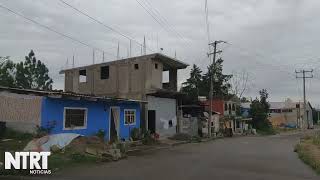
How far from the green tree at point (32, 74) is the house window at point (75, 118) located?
45.4 m

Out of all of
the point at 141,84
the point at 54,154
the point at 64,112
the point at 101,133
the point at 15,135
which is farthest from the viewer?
the point at 141,84

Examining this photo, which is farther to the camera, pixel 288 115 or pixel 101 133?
pixel 288 115

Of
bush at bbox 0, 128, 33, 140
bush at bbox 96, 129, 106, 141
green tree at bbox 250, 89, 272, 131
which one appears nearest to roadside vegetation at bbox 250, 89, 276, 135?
green tree at bbox 250, 89, 272, 131

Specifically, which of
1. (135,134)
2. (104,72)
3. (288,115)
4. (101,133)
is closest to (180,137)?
(135,134)

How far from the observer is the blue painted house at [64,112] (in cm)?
2098

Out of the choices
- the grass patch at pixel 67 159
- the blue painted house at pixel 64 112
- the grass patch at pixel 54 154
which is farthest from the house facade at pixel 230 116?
the grass patch at pixel 67 159

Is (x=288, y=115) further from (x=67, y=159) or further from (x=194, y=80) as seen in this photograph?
(x=67, y=159)

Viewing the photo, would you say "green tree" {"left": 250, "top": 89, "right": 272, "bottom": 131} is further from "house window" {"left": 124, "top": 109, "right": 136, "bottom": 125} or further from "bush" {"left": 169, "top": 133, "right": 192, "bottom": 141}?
"house window" {"left": 124, "top": 109, "right": 136, "bottom": 125}

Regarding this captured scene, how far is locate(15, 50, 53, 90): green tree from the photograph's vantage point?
7006 cm

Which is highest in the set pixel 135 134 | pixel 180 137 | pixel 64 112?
pixel 64 112

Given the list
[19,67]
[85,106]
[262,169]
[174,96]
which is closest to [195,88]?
[19,67]

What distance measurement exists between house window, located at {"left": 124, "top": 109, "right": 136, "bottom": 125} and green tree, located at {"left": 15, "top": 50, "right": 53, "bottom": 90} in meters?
40.4

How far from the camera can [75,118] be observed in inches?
968

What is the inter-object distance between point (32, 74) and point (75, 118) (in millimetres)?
53211
